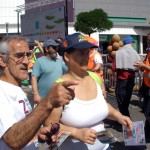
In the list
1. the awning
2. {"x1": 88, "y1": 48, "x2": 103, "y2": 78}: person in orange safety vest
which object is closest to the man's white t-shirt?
{"x1": 88, "y1": 48, "x2": 103, "y2": 78}: person in orange safety vest

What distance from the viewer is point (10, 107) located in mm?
2100

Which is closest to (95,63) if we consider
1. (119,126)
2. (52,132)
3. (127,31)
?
(119,126)

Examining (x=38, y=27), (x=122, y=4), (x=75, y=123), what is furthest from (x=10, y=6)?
(x=75, y=123)

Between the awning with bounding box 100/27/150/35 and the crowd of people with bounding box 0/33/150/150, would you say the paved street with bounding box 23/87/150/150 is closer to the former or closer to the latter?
the crowd of people with bounding box 0/33/150/150

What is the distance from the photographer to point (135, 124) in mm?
3035

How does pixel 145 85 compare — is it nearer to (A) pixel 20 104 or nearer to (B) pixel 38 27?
(A) pixel 20 104

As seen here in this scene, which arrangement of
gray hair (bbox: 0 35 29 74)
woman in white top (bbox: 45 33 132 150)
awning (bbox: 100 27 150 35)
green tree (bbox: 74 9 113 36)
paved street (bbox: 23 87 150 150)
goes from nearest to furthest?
gray hair (bbox: 0 35 29 74)
woman in white top (bbox: 45 33 132 150)
paved street (bbox: 23 87 150 150)
green tree (bbox: 74 9 113 36)
awning (bbox: 100 27 150 35)

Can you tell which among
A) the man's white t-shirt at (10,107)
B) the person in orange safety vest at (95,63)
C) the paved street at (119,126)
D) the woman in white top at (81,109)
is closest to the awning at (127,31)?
the paved street at (119,126)

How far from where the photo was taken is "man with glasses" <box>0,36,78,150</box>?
1868mm

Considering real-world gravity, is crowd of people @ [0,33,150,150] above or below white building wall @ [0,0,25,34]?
below

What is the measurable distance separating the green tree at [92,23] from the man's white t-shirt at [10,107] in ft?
108

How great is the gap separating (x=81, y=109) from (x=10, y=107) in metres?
0.82

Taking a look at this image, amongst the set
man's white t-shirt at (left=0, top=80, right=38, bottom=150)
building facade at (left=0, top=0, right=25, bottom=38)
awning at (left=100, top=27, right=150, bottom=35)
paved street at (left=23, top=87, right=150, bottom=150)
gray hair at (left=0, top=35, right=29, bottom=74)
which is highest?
building facade at (left=0, top=0, right=25, bottom=38)

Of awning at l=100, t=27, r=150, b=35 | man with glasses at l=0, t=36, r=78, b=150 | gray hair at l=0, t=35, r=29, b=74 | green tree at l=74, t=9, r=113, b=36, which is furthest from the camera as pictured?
→ awning at l=100, t=27, r=150, b=35
